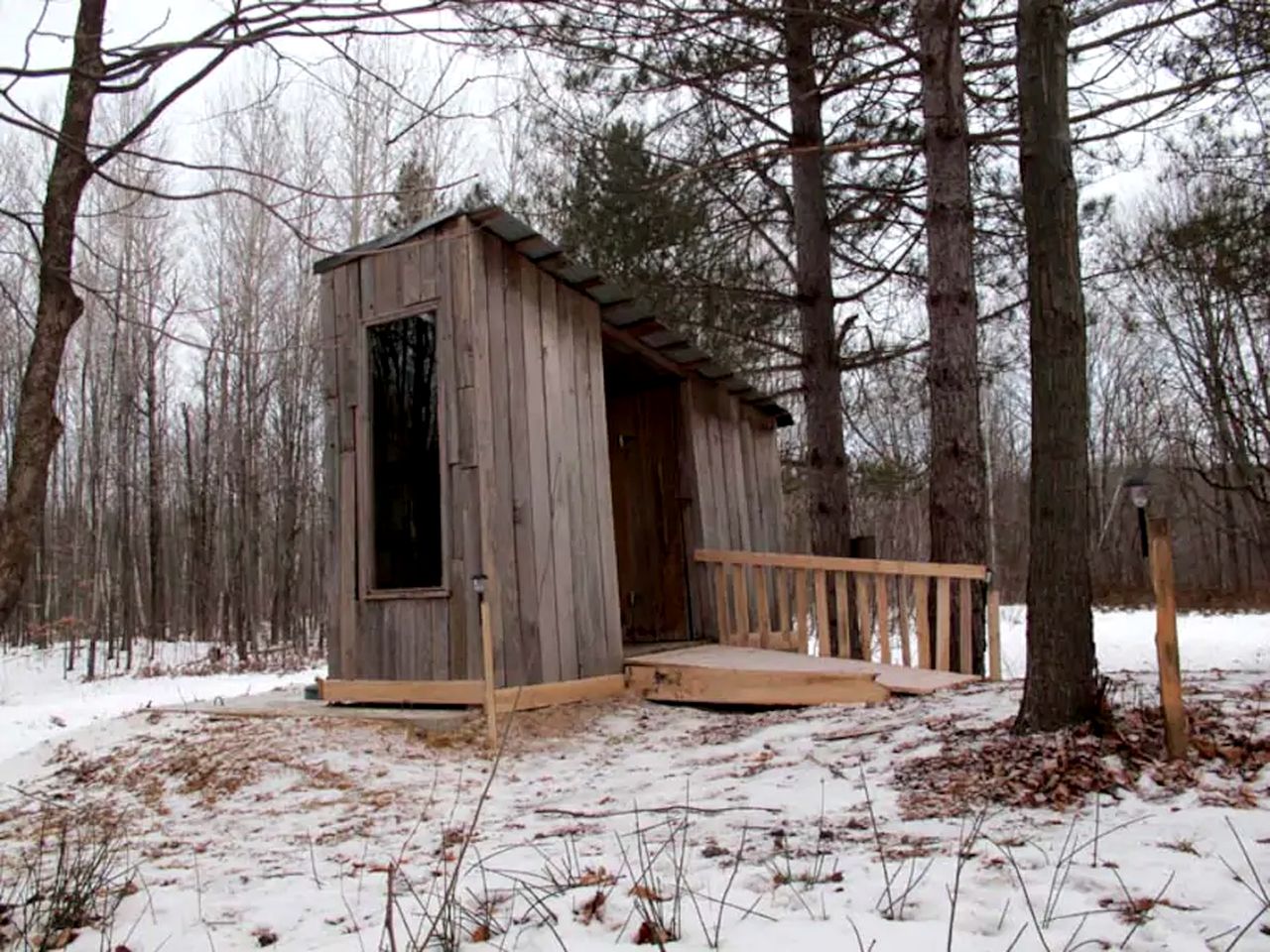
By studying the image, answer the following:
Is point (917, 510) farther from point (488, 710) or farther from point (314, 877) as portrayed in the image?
point (314, 877)

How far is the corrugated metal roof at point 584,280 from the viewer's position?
19.1ft

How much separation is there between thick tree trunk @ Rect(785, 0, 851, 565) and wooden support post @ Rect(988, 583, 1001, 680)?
2.89m

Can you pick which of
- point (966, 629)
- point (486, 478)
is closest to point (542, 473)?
point (486, 478)

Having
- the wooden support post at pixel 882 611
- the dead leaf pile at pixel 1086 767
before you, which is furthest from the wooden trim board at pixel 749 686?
the dead leaf pile at pixel 1086 767

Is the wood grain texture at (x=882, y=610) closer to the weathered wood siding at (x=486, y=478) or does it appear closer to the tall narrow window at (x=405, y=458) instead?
the weathered wood siding at (x=486, y=478)

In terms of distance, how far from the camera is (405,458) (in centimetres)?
596

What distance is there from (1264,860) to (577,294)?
552 centimetres

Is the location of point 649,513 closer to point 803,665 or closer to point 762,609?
point 762,609

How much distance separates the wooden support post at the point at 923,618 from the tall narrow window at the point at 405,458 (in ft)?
10.7

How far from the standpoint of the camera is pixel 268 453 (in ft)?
67.5

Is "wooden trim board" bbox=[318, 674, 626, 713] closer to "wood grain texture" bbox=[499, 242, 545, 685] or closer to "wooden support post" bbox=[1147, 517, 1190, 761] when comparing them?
"wood grain texture" bbox=[499, 242, 545, 685]

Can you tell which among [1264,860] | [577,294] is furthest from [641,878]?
[577,294]

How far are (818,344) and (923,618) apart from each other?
12.0 ft

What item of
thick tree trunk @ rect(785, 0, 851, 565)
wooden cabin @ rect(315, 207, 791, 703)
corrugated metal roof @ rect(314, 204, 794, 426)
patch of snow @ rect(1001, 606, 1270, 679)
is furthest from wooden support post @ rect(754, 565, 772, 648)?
patch of snow @ rect(1001, 606, 1270, 679)
